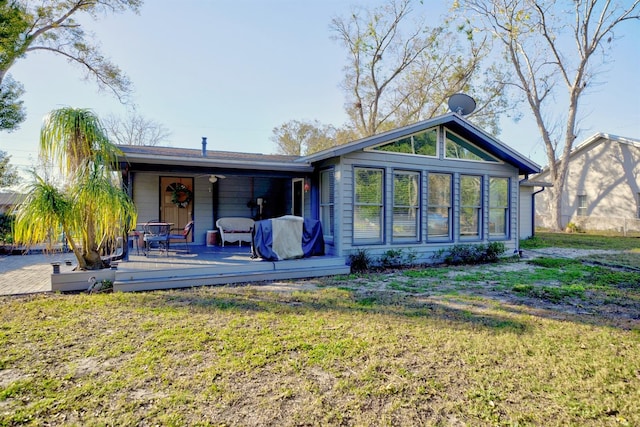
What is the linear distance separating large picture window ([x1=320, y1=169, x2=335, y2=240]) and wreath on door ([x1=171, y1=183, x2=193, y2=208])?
4.04 metres

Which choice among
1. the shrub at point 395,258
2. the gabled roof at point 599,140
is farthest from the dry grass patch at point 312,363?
the gabled roof at point 599,140

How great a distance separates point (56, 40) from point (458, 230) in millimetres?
17648

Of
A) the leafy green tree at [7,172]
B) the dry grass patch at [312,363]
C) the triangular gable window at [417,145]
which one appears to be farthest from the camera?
the leafy green tree at [7,172]

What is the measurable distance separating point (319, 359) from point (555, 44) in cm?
2187

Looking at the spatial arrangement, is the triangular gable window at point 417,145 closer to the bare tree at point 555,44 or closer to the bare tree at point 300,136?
the bare tree at point 555,44

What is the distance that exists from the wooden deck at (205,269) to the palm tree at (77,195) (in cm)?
77

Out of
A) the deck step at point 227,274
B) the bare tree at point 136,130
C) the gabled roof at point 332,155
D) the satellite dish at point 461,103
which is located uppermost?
the bare tree at point 136,130

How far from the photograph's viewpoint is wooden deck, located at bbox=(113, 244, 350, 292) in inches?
233

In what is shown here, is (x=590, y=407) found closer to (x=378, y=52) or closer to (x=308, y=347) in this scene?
(x=308, y=347)

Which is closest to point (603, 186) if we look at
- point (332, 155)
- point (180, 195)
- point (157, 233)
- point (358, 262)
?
point (358, 262)

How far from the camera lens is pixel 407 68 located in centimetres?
2230

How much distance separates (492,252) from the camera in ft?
30.6

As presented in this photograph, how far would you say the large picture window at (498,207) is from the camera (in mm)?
9945

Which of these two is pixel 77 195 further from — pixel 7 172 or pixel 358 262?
pixel 7 172
